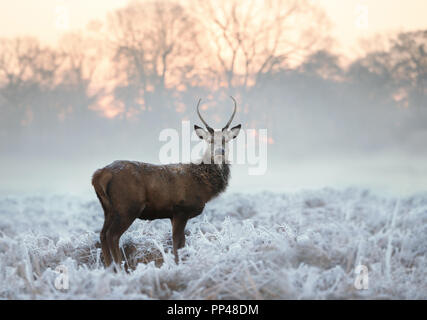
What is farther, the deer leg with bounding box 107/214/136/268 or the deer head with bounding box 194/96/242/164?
the deer head with bounding box 194/96/242/164

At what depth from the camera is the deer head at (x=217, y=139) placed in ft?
24.2

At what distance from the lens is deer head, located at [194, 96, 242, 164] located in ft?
24.2

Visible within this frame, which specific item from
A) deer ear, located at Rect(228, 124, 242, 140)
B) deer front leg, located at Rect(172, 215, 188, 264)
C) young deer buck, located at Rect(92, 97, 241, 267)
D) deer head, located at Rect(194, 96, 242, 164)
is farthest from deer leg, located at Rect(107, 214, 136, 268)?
deer ear, located at Rect(228, 124, 242, 140)

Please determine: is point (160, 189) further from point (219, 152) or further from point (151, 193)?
point (219, 152)

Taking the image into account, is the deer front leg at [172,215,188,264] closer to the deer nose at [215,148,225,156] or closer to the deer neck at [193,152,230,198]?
the deer neck at [193,152,230,198]

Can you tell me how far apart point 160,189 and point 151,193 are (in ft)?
0.55

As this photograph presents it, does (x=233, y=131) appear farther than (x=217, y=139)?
Yes

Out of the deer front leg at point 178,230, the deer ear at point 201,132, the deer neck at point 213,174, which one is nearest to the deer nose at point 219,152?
the deer neck at point 213,174

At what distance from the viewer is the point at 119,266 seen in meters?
6.45

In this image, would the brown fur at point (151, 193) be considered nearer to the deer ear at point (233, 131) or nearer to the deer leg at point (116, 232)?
the deer leg at point (116, 232)

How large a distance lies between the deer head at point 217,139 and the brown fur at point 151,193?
0.15 m

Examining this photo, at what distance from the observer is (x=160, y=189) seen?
700cm

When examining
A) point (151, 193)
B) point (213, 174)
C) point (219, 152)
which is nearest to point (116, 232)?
point (151, 193)
